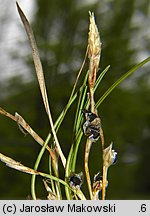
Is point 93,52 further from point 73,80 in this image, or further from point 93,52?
point 73,80

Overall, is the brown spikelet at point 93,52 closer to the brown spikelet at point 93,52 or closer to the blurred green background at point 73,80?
the brown spikelet at point 93,52

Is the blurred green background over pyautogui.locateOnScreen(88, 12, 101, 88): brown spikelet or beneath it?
over

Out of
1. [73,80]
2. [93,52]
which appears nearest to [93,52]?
[93,52]

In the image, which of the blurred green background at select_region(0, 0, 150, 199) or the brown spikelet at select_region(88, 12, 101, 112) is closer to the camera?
the brown spikelet at select_region(88, 12, 101, 112)

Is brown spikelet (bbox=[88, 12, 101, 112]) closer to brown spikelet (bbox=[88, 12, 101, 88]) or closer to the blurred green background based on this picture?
brown spikelet (bbox=[88, 12, 101, 88])

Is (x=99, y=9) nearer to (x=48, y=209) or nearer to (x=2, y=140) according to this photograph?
(x=2, y=140)

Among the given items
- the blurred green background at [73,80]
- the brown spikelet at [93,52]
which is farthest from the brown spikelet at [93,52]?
the blurred green background at [73,80]

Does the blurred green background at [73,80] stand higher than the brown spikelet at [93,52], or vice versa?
the blurred green background at [73,80]

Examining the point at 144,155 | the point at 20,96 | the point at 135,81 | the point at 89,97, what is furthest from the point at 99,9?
the point at 89,97

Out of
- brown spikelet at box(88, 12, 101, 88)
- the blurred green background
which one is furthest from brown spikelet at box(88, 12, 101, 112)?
the blurred green background
